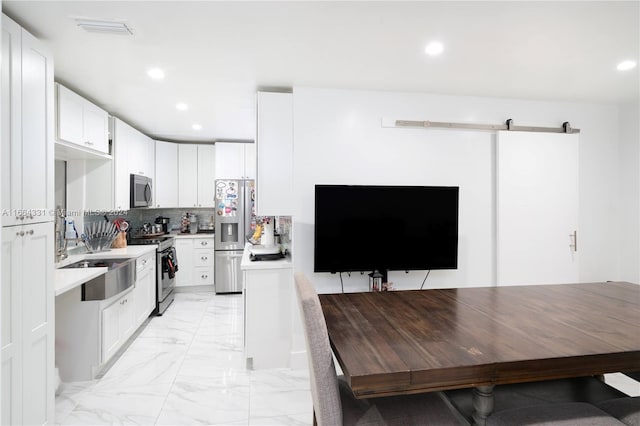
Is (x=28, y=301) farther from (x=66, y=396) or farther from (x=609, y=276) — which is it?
(x=609, y=276)

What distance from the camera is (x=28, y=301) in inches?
74.7

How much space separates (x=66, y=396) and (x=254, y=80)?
111 inches

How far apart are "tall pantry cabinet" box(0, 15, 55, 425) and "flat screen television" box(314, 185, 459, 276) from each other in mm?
1807

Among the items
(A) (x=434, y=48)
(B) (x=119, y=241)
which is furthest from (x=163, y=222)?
(A) (x=434, y=48)

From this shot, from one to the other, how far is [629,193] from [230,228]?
192 inches

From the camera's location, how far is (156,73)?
2.66 metres

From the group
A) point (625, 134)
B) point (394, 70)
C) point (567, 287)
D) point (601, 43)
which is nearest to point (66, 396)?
point (394, 70)

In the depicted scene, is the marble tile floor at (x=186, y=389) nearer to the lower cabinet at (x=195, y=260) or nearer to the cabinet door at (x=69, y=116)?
the lower cabinet at (x=195, y=260)

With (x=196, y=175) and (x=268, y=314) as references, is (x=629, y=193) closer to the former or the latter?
(x=268, y=314)

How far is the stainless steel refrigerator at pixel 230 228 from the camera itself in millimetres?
5238

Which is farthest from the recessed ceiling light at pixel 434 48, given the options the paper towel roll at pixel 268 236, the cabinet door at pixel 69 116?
the cabinet door at pixel 69 116

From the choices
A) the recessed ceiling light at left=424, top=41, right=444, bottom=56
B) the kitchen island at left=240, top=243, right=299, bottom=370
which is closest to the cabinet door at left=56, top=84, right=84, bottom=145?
the kitchen island at left=240, top=243, right=299, bottom=370

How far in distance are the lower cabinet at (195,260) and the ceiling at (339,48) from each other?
2.52 m

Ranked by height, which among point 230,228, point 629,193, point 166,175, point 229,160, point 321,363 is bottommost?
point 321,363
